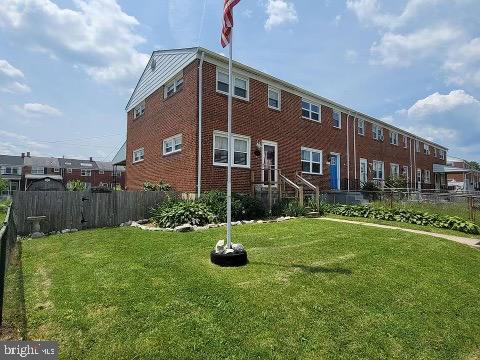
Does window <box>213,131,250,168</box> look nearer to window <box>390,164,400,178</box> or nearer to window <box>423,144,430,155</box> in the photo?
window <box>390,164,400,178</box>

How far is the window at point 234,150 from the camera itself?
13.8m

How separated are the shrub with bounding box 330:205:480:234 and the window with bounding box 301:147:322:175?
4096 millimetres

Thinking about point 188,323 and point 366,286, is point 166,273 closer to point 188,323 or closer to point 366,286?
point 188,323

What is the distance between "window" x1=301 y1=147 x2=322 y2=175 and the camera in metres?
18.3

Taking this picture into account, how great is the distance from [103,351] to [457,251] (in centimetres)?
818

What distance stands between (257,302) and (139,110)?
710 inches

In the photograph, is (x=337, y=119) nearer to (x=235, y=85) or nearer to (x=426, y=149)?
(x=235, y=85)

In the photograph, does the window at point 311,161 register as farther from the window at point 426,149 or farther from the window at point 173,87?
the window at point 426,149

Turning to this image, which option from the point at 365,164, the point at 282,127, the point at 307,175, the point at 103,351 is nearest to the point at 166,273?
the point at 103,351

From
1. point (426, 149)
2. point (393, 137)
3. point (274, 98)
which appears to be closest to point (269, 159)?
point (274, 98)

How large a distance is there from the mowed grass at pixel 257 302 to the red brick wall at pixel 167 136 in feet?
21.8

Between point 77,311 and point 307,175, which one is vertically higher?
point 307,175

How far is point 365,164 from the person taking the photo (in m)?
24.1

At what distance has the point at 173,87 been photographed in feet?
51.6
